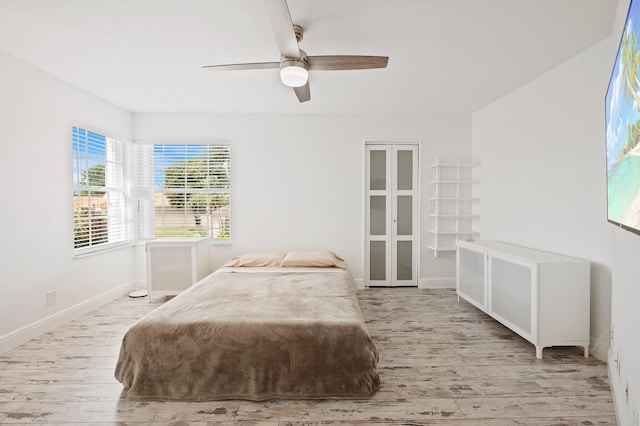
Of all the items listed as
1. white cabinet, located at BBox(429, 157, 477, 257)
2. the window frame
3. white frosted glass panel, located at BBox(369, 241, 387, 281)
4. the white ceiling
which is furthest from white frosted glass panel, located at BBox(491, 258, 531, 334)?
the window frame

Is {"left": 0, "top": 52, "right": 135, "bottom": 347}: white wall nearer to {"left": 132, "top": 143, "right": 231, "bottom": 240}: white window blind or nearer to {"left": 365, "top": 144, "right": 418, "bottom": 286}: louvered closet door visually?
{"left": 132, "top": 143, "right": 231, "bottom": 240}: white window blind

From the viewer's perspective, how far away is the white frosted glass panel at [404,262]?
189 inches

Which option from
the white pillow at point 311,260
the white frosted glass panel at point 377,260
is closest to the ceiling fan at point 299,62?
the white pillow at point 311,260

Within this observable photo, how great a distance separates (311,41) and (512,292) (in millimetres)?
2721

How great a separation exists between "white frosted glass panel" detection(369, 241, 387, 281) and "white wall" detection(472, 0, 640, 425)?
1.54 meters

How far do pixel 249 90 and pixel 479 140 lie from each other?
3.07m

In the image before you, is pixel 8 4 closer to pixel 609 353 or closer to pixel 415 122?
pixel 415 122

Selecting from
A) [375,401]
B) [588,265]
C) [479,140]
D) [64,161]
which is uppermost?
[479,140]

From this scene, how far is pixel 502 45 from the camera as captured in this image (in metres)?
2.64

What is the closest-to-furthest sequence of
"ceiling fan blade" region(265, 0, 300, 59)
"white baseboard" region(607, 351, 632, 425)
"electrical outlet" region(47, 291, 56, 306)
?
"ceiling fan blade" region(265, 0, 300, 59)
"white baseboard" region(607, 351, 632, 425)
"electrical outlet" region(47, 291, 56, 306)

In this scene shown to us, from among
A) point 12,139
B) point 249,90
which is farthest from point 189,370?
point 249,90

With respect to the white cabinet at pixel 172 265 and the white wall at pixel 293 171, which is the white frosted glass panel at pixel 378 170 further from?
the white cabinet at pixel 172 265

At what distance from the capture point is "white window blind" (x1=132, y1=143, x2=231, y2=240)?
468cm

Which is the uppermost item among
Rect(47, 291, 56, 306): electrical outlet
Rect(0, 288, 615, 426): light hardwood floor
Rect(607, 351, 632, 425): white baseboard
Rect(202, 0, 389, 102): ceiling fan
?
Rect(202, 0, 389, 102): ceiling fan
